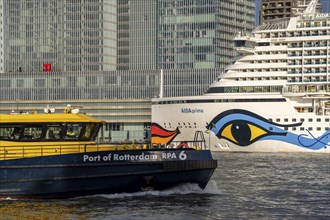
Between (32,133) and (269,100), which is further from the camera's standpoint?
(269,100)

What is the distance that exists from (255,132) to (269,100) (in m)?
4.01

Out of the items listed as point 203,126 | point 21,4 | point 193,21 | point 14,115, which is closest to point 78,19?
point 21,4

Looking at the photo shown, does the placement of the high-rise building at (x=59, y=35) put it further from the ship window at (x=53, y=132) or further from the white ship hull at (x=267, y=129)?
the ship window at (x=53, y=132)

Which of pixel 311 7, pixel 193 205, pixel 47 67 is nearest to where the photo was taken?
pixel 193 205

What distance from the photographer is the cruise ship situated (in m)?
97.6

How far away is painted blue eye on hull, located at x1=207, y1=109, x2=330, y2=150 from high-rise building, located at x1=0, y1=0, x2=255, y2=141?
132 ft

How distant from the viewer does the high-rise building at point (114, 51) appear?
143750 mm

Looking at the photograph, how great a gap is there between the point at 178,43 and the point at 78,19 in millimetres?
19704

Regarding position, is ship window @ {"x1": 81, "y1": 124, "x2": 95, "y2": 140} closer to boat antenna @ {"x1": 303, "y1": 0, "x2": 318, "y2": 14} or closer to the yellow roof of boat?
the yellow roof of boat

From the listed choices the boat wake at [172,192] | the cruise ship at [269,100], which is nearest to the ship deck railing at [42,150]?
the boat wake at [172,192]

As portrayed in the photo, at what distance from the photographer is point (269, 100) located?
324 feet

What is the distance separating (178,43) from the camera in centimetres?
14838

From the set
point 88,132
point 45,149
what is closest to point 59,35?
point 88,132

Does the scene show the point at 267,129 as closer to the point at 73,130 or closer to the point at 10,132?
the point at 73,130
